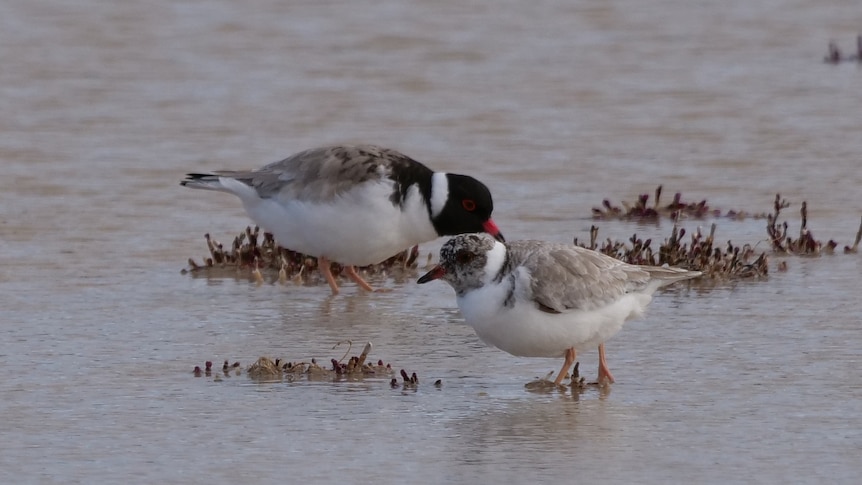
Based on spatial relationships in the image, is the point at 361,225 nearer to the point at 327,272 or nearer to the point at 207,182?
the point at 327,272

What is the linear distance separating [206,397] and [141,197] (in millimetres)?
5219

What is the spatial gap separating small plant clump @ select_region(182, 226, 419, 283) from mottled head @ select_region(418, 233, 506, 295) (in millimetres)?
2731

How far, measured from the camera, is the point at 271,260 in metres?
9.97

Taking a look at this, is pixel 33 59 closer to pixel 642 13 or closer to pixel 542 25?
pixel 542 25

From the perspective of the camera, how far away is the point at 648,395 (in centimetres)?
685

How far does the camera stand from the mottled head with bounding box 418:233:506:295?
7000 millimetres

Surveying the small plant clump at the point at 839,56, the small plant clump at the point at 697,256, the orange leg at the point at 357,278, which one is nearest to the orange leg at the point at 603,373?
the small plant clump at the point at 697,256

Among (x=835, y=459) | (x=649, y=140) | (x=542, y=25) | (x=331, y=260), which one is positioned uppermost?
(x=542, y=25)

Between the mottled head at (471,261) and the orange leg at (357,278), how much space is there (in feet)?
7.66

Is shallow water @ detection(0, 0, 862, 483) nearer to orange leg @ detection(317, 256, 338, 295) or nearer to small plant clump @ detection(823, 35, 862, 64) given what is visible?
orange leg @ detection(317, 256, 338, 295)

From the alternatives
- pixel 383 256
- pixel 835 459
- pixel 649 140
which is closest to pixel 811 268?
pixel 383 256

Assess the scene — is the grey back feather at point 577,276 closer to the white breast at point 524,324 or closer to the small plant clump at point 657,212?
the white breast at point 524,324

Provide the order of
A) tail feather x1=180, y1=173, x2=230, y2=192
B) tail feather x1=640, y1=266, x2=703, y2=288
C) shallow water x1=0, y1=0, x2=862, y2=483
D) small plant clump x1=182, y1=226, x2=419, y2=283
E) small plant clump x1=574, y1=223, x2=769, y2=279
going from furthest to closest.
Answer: tail feather x1=180, y1=173, x2=230, y2=192 < small plant clump x1=182, y1=226, x2=419, y2=283 < small plant clump x1=574, y1=223, x2=769, y2=279 < tail feather x1=640, y1=266, x2=703, y2=288 < shallow water x1=0, y1=0, x2=862, y2=483

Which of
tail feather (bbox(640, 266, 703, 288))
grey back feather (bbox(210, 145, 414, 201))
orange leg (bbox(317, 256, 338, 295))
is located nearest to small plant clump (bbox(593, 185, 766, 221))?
grey back feather (bbox(210, 145, 414, 201))
